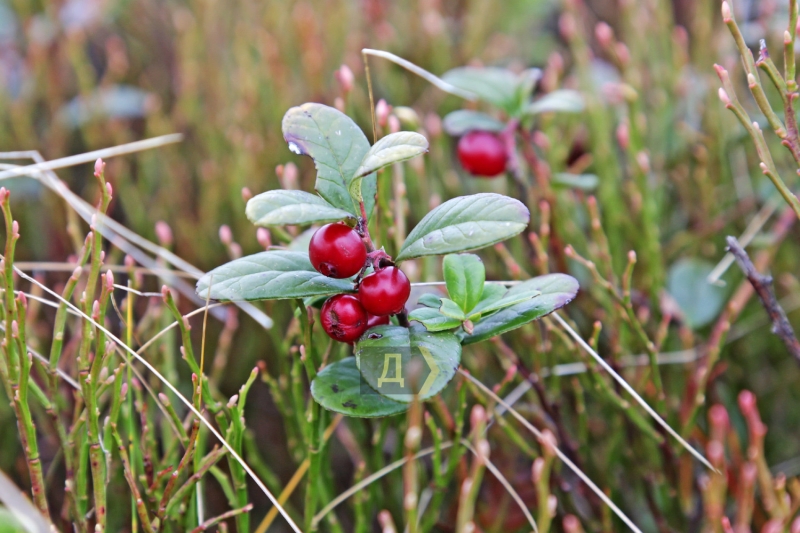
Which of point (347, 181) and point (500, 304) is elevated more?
point (347, 181)

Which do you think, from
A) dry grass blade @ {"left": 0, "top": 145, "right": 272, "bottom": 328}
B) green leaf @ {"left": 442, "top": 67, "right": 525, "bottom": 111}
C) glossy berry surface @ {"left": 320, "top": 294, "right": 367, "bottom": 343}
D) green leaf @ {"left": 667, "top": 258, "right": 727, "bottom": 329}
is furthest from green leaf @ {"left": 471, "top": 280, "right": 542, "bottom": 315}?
green leaf @ {"left": 667, "top": 258, "right": 727, "bottom": 329}

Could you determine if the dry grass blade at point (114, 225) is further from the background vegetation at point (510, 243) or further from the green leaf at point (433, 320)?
the green leaf at point (433, 320)

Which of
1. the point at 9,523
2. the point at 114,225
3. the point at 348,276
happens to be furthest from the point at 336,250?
the point at 114,225

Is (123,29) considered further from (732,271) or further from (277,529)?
(732,271)

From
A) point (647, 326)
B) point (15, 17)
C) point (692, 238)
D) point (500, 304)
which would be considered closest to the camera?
point (500, 304)

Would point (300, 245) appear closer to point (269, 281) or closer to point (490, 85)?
point (269, 281)

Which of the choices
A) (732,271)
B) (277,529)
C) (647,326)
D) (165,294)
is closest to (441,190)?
(647,326)

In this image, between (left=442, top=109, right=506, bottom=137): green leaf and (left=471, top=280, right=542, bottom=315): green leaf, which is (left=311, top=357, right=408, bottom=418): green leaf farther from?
(left=442, top=109, right=506, bottom=137): green leaf
